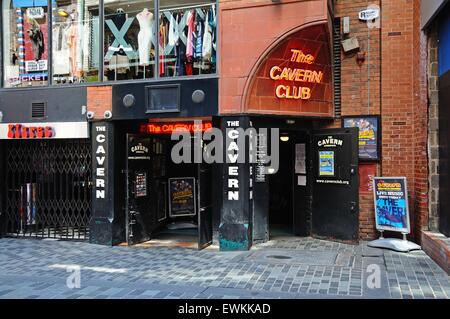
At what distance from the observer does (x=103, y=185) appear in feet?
32.6

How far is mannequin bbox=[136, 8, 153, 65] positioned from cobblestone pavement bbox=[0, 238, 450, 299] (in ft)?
13.9

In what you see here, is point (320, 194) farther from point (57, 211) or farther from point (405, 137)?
point (57, 211)

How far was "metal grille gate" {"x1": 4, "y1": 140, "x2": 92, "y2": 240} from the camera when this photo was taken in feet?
34.6

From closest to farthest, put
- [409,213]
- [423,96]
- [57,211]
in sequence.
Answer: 1. [423,96]
2. [409,213]
3. [57,211]

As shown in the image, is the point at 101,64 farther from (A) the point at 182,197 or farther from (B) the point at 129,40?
(A) the point at 182,197

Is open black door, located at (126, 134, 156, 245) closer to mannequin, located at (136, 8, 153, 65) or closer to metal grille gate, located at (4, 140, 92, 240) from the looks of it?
metal grille gate, located at (4, 140, 92, 240)

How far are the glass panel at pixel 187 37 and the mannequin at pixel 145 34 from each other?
0.28 meters

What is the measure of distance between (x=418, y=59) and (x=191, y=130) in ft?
16.1

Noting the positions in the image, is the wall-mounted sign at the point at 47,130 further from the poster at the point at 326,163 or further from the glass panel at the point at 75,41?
the poster at the point at 326,163

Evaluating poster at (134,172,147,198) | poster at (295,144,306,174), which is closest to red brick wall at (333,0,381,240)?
poster at (295,144,306,174)

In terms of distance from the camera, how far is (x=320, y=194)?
32.3 feet

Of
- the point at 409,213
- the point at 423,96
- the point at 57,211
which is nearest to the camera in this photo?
the point at 423,96

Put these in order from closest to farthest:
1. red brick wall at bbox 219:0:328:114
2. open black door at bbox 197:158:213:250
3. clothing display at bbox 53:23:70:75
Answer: red brick wall at bbox 219:0:328:114 → open black door at bbox 197:158:213:250 → clothing display at bbox 53:23:70:75

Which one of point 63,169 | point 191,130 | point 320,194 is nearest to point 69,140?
point 63,169
